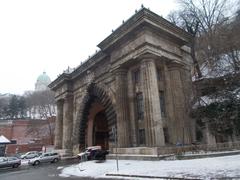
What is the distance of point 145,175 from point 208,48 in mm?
14019

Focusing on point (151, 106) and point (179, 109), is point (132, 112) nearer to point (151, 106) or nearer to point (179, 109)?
point (151, 106)

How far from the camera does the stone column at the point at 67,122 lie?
3987 centimetres

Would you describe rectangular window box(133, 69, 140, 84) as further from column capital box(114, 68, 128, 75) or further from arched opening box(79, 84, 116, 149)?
arched opening box(79, 84, 116, 149)

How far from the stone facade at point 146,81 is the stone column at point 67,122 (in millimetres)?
9119

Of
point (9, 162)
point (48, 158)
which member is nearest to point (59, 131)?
point (48, 158)

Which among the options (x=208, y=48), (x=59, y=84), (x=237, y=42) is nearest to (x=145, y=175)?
(x=237, y=42)

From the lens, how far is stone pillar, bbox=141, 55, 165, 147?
22.2m

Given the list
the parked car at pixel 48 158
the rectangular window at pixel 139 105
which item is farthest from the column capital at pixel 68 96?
the rectangular window at pixel 139 105

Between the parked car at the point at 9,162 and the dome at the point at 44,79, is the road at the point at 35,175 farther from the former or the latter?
the dome at the point at 44,79

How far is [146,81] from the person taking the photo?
23.8 meters

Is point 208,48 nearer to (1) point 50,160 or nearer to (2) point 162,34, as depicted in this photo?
(2) point 162,34

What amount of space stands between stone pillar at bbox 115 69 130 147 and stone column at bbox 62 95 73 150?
625 inches

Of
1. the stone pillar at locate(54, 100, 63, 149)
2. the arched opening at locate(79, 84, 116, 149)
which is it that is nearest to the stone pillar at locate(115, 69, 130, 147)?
the arched opening at locate(79, 84, 116, 149)

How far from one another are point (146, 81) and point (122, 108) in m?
4.83
